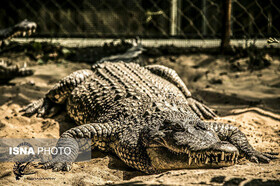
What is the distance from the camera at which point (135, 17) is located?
7.86 m

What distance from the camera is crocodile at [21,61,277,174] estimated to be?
7.70 ft

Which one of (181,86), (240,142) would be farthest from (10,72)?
(240,142)

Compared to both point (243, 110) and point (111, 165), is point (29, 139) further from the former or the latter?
point (243, 110)

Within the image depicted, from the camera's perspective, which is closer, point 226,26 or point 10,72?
point 10,72

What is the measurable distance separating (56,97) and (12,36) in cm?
137

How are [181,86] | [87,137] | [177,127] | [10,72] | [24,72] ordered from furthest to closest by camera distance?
[24,72] → [10,72] → [181,86] → [87,137] → [177,127]

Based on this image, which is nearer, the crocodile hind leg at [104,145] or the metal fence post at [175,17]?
the crocodile hind leg at [104,145]

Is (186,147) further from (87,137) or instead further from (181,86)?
(181,86)

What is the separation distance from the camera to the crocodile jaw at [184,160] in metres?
2.15

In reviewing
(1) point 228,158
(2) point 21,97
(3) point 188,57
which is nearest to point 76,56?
(2) point 21,97

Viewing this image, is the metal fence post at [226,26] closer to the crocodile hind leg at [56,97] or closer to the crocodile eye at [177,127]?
the crocodile hind leg at [56,97]

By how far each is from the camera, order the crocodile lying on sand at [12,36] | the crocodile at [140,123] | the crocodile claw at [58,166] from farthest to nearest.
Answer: the crocodile lying on sand at [12,36]
the crocodile claw at [58,166]
the crocodile at [140,123]

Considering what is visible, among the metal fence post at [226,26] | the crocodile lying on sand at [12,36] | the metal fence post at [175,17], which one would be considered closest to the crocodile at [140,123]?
the crocodile lying on sand at [12,36]

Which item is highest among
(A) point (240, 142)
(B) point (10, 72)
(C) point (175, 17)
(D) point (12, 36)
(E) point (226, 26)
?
(C) point (175, 17)
